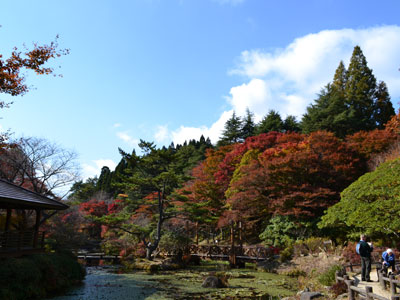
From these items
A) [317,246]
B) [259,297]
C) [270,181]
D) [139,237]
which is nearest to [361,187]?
[259,297]

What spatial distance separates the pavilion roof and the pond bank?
402cm

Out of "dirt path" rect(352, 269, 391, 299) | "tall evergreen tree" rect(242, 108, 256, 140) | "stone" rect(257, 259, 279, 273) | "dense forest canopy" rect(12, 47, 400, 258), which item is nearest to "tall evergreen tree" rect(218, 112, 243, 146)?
"tall evergreen tree" rect(242, 108, 256, 140)

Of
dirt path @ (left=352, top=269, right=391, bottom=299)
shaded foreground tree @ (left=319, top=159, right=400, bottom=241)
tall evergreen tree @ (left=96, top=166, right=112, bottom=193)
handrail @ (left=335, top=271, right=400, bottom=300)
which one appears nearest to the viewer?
handrail @ (left=335, top=271, right=400, bottom=300)

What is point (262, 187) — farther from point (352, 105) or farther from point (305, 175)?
point (352, 105)

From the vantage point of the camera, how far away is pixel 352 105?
33.2m

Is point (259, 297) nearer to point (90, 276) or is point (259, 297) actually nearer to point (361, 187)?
point (361, 187)

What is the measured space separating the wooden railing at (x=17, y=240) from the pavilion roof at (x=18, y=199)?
4.12ft

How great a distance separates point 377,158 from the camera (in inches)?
791

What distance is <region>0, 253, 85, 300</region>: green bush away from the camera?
10133mm

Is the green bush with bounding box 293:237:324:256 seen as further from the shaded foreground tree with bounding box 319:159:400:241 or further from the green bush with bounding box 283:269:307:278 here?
the shaded foreground tree with bounding box 319:159:400:241

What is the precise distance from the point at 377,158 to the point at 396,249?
7.60 m

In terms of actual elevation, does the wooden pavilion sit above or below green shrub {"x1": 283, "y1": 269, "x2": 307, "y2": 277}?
above

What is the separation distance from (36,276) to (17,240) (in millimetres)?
2257

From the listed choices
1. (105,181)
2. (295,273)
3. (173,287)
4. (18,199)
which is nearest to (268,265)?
(295,273)
